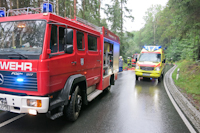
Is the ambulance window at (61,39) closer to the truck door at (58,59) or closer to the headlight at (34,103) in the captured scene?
the truck door at (58,59)

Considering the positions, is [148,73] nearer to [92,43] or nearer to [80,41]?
[92,43]

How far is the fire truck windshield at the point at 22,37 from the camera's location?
337 centimetres

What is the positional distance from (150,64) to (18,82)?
31.1 feet

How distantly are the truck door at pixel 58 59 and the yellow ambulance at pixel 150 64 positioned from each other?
26.9ft

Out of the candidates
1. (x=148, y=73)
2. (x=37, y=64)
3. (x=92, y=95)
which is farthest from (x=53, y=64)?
(x=148, y=73)

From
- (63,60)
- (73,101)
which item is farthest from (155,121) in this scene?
(63,60)

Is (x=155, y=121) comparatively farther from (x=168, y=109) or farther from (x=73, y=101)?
(x=73, y=101)

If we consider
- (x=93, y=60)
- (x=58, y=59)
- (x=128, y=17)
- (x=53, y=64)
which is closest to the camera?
(x=53, y=64)

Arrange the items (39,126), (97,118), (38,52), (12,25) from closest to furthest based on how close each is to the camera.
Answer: (38,52) → (12,25) → (39,126) → (97,118)

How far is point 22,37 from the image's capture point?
3535mm

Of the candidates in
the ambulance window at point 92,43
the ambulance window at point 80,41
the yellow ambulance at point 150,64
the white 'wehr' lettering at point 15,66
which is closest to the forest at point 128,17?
the yellow ambulance at point 150,64

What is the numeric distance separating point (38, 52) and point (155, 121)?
378cm

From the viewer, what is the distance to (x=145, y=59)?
38.9ft

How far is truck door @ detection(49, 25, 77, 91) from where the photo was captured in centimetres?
346
